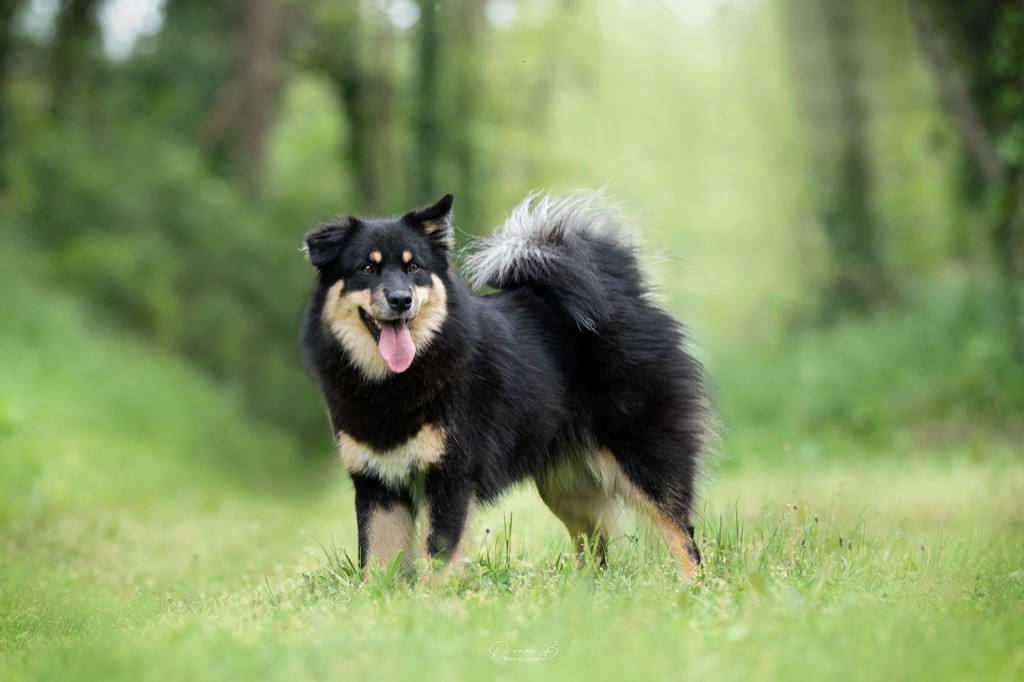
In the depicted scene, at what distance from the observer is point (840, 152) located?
1698cm

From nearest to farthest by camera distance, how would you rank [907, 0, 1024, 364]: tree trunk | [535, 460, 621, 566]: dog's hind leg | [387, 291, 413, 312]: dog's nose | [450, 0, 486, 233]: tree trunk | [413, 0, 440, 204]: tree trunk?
1. [387, 291, 413, 312]: dog's nose
2. [535, 460, 621, 566]: dog's hind leg
3. [907, 0, 1024, 364]: tree trunk
4. [413, 0, 440, 204]: tree trunk
5. [450, 0, 486, 233]: tree trunk

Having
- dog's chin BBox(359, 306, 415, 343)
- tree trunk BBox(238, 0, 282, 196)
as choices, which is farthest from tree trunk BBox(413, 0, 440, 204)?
dog's chin BBox(359, 306, 415, 343)

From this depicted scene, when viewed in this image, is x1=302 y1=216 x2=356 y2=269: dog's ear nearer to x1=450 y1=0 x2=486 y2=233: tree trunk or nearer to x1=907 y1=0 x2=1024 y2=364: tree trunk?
x1=907 y1=0 x2=1024 y2=364: tree trunk

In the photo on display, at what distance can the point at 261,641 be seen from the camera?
4086 millimetres

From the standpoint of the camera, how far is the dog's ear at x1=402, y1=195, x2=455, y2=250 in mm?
5512

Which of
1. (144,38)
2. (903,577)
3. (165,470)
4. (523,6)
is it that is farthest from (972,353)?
(144,38)

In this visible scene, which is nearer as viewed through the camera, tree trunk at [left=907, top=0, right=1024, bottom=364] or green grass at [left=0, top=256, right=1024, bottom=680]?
green grass at [left=0, top=256, right=1024, bottom=680]

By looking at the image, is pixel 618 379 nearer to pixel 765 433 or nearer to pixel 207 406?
pixel 765 433

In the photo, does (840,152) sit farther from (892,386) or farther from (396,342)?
(396,342)

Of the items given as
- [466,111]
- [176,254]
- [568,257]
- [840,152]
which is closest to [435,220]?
[568,257]

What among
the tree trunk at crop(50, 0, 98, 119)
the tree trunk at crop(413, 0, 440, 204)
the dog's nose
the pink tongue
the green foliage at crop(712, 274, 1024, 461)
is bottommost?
the green foliage at crop(712, 274, 1024, 461)

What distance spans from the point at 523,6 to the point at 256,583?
70.0ft

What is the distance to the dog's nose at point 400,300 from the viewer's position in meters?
5.12

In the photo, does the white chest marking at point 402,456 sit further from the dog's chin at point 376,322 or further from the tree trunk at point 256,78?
the tree trunk at point 256,78
